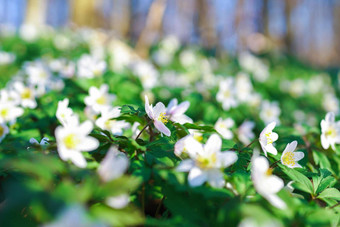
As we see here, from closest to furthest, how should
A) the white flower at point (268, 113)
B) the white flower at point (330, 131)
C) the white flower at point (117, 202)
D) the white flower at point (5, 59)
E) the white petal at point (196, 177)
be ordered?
the white flower at point (117, 202)
the white petal at point (196, 177)
the white flower at point (330, 131)
the white flower at point (268, 113)
the white flower at point (5, 59)

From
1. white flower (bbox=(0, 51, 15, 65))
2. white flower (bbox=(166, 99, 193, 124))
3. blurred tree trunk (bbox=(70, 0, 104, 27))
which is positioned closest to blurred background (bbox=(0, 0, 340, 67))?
blurred tree trunk (bbox=(70, 0, 104, 27))

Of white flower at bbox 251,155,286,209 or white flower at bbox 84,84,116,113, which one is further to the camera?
white flower at bbox 84,84,116,113

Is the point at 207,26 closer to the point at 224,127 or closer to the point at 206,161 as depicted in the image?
the point at 224,127

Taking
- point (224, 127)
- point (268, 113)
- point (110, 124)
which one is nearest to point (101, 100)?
point (110, 124)

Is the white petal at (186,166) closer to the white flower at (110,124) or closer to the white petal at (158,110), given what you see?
the white petal at (158,110)

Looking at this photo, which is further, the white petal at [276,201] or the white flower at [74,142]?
the white flower at [74,142]

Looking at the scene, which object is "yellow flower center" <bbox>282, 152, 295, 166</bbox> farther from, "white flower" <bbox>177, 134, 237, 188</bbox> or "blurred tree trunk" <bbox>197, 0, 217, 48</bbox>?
"blurred tree trunk" <bbox>197, 0, 217, 48</bbox>

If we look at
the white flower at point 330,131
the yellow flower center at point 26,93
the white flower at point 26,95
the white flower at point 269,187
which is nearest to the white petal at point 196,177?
the white flower at point 269,187
